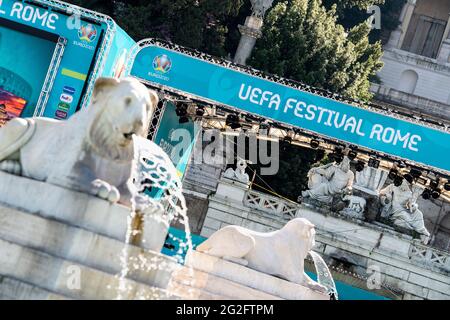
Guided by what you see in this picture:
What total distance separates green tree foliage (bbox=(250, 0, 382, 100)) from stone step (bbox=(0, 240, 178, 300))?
29.2 metres

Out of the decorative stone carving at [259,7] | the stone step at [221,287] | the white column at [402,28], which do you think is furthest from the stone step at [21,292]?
the white column at [402,28]

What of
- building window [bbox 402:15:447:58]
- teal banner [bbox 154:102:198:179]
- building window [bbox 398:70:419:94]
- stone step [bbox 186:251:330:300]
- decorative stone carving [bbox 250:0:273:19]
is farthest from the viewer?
building window [bbox 402:15:447:58]

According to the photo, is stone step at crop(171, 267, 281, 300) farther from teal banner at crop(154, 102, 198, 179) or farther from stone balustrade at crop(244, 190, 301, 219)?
stone balustrade at crop(244, 190, 301, 219)

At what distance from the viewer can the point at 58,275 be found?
9.74 m

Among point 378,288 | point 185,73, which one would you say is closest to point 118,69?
point 185,73

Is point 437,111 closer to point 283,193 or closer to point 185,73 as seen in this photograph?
point 283,193

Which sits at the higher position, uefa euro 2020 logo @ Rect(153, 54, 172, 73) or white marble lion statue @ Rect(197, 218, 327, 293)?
uefa euro 2020 logo @ Rect(153, 54, 172, 73)

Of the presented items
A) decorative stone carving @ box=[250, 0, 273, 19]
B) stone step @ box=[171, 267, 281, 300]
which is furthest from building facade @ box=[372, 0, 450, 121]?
stone step @ box=[171, 267, 281, 300]

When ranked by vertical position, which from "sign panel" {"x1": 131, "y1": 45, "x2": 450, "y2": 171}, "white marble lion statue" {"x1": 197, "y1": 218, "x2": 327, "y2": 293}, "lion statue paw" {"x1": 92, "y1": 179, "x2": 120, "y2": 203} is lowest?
"white marble lion statue" {"x1": 197, "y1": 218, "x2": 327, "y2": 293}

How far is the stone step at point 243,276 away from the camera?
13117 millimetres

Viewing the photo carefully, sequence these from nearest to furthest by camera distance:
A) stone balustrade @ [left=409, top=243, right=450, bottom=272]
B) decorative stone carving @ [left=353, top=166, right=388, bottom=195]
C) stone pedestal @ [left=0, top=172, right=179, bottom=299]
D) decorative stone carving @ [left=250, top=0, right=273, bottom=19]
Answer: stone pedestal @ [left=0, top=172, right=179, bottom=299], stone balustrade @ [left=409, top=243, right=450, bottom=272], decorative stone carving @ [left=353, top=166, right=388, bottom=195], decorative stone carving @ [left=250, top=0, right=273, bottom=19]

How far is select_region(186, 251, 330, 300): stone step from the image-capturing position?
13.1 meters

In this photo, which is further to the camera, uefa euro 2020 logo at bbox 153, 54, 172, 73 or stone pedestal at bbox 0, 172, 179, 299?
uefa euro 2020 logo at bbox 153, 54, 172, 73

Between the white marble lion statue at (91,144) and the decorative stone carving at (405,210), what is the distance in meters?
18.7
